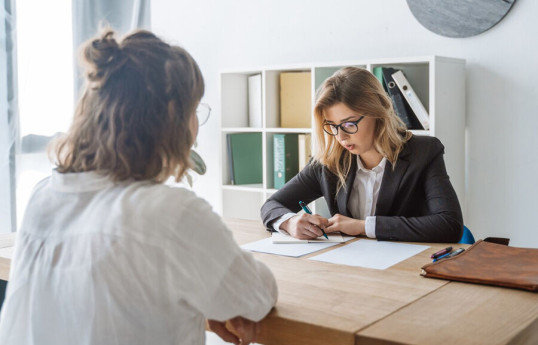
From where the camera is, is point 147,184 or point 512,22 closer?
point 147,184

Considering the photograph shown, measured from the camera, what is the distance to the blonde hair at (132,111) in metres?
1.03

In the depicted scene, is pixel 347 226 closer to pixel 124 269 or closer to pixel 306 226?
pixel 306 226

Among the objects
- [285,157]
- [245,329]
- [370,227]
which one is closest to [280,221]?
[370,227]

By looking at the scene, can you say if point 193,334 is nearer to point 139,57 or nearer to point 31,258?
point 31,258

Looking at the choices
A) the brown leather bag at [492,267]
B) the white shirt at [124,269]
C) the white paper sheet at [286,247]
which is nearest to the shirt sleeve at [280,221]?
the white paper sheet at [286,247]

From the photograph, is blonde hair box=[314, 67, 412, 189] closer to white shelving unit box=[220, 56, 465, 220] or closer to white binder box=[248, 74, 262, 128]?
white shelving unit box=[220, 56, 465, 220]

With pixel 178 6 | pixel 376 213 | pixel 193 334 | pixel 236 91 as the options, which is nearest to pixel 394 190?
pixel 376 213

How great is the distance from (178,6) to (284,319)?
3.24m

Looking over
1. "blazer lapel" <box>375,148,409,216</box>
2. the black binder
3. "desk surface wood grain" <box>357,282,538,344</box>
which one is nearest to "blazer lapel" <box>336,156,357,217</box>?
"blazer lapel" <box>375,148,409,216</box>

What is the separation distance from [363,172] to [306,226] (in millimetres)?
474

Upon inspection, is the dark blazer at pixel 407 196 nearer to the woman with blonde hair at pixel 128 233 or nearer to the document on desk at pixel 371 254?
the document on desk at pixel 371 254

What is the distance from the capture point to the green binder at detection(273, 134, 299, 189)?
3238 mm

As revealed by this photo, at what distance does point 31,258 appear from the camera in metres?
1.06

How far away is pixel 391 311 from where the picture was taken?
1.15 metres
